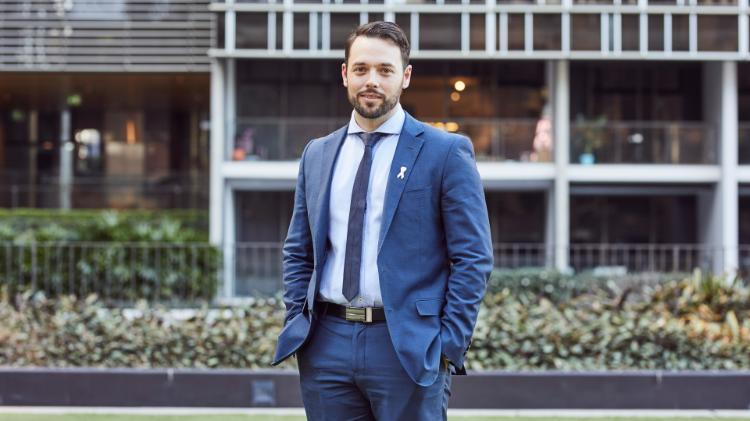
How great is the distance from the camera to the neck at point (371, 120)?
3295 mm

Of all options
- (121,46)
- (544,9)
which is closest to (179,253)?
(121,46)

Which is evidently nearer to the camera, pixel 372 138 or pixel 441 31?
pixel 372 138

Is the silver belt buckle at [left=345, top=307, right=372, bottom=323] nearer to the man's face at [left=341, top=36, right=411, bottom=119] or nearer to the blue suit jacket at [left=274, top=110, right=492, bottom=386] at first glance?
the blue suit jacket at [left=274, top=110, right=492, bottom=386]

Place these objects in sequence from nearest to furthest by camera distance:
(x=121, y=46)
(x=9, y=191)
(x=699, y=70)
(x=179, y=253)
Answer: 1. (x=179, y=253)
2. (x=121, y=46)
3. (x=699, y=70)
4. (x=9, y=191)

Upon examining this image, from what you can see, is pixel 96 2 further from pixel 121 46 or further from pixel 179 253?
pixel 179 253

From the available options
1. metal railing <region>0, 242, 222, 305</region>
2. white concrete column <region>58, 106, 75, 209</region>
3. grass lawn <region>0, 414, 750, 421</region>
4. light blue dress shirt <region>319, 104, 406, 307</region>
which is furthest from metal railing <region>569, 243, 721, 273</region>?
white concrete column <region>58, 106, 75, 209</region>

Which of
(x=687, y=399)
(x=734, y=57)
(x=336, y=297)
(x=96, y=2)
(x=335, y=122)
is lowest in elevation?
(x=687, y=399)

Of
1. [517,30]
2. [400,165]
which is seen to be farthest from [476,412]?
[517,30]

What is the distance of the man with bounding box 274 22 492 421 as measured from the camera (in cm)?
309

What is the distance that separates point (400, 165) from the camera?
3.21 meters

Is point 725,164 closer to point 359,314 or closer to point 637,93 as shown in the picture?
point 637,93

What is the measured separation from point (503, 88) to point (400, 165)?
21.8 metres

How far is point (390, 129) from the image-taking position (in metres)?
3.31

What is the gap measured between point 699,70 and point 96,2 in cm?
1596
